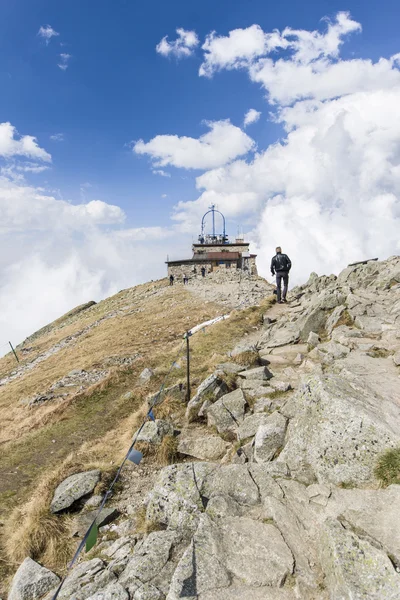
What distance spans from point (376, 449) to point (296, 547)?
2.53 metres

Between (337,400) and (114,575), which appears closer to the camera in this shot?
(114,575)

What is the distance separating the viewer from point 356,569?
14.5 feet

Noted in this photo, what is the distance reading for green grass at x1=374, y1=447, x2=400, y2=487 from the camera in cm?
609

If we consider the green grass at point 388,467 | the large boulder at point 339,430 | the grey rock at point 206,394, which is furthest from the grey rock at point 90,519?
the green grass at point 388,467

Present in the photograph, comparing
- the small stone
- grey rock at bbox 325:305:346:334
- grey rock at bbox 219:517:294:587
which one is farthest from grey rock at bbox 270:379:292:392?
grey rock at bbox 325:305:346:334

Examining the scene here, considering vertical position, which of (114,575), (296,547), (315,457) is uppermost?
(315,457)

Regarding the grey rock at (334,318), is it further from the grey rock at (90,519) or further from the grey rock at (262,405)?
the grey rock at (90,519)

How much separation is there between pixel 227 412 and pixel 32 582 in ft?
20.2

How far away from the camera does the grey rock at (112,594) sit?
4789 mm

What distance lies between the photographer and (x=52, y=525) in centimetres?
777

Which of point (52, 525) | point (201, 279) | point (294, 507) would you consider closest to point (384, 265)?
point (294, 507)

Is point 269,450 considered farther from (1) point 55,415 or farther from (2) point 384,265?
(2) point 384,265

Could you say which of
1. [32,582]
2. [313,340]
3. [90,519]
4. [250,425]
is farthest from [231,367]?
[32,582]

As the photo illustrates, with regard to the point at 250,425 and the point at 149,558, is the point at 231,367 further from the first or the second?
the point at 149,558
